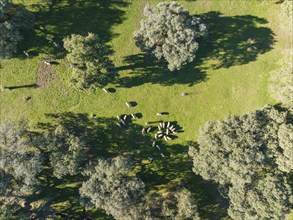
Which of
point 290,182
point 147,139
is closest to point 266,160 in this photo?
point 290,182

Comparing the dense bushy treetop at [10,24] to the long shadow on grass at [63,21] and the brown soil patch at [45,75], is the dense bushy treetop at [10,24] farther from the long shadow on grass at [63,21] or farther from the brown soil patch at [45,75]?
the brown soil patch at [45,75]

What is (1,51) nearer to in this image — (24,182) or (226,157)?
(24,182)

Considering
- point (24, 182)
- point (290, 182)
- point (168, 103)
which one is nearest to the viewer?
point (24, 182)

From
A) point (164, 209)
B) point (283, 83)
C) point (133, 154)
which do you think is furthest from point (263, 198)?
point (133, 154)

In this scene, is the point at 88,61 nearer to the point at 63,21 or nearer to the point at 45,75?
→ the point at 45,75

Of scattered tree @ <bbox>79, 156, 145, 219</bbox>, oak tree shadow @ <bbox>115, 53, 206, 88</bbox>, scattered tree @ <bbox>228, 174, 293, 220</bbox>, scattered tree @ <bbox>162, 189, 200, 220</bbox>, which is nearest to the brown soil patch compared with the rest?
oak tree shadow @ <bbox>115, 53, 206, 88</bbox>

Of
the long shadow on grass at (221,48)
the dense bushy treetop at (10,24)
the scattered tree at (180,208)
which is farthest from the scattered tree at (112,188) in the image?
the dense bushy treetop at (10,24)
